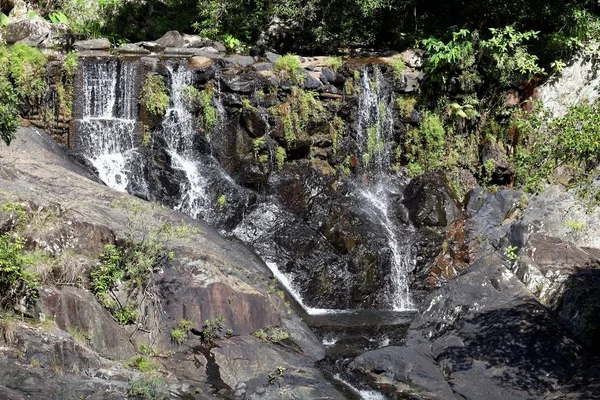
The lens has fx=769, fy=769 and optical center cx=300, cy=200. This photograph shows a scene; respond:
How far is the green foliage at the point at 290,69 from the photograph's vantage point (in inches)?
832

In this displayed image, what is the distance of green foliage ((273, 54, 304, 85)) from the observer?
69.3 ft

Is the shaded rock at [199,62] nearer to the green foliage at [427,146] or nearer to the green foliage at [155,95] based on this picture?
the green foliage at [155,95]

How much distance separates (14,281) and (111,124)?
9477 millimetres

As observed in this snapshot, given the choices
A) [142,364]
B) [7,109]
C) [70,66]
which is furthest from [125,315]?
[70,66]

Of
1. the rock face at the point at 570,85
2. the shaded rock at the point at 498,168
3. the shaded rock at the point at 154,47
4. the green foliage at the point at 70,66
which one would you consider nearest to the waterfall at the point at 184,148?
the green foliage at the point at 70,66

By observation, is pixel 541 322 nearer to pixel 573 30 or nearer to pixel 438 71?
pixel 438 71

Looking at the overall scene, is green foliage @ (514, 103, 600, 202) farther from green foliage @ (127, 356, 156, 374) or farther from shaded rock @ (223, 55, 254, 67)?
shaded rock @ (223, 55, 254, 67)

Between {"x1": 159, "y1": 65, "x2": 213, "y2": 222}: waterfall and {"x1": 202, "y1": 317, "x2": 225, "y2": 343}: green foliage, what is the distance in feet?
20.0

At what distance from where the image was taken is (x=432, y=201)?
745 inches

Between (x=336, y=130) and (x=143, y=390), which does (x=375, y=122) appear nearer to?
(x=336, y=130)

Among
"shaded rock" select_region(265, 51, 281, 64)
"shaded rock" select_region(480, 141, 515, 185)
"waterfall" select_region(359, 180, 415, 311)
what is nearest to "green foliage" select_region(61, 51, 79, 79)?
"shaded rock" select_region(265, 51, 281, 64)

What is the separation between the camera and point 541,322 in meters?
12.0

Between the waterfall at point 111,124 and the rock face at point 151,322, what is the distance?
12.6 ft

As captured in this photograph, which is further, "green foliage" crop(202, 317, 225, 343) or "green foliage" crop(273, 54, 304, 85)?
"green foliage" crop(273, 54, 304, 85)
